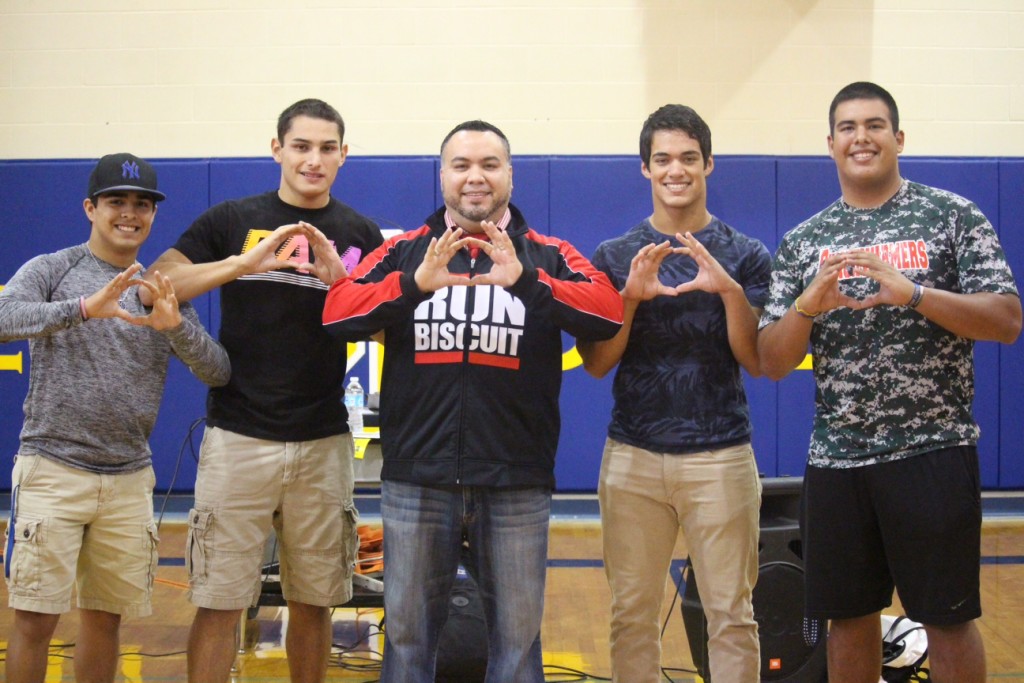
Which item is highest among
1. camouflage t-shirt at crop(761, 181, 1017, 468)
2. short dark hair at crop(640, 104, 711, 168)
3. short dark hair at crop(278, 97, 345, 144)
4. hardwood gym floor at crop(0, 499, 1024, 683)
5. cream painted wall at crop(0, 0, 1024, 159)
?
cream painted wall at crop(0, 0, 1024, 159)

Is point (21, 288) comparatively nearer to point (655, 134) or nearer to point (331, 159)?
point (331, 159)

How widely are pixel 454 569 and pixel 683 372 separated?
0.86m

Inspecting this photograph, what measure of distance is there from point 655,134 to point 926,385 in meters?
1.05

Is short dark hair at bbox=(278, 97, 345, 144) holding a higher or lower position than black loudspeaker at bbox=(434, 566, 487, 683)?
higher

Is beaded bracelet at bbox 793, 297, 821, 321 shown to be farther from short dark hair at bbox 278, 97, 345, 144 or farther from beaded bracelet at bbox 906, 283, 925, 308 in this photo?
short dark hair at bbox 278, 97, 345, 144

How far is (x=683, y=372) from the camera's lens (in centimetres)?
283

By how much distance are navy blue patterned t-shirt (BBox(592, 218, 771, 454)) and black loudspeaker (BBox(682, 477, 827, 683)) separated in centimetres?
78

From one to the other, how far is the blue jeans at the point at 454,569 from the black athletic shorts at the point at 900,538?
30.6 inches

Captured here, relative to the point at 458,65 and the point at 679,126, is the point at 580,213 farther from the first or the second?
the point at 679,126

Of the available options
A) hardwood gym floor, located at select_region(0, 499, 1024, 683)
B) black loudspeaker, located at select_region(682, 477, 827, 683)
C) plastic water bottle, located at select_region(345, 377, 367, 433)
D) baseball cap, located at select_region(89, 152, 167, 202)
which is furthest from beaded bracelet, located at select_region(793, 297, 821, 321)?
plastic water bottle, located at select_region(345, 377, 367, 433)

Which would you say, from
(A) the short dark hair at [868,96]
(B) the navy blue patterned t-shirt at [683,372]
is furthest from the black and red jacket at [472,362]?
(A) the short dark hair at [868,96]

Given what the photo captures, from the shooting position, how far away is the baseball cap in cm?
307

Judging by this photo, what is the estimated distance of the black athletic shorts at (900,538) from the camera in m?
2.54

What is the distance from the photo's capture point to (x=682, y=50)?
648cm
